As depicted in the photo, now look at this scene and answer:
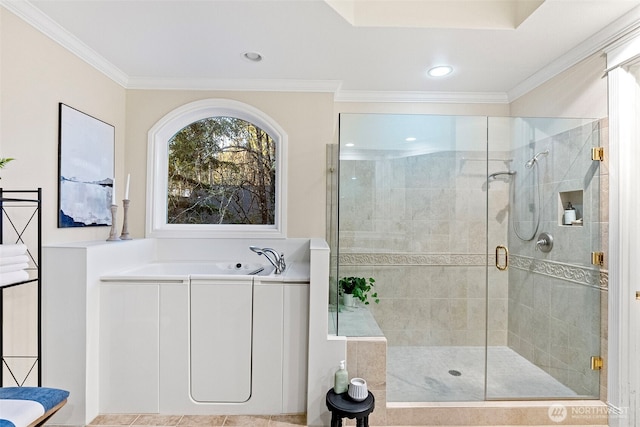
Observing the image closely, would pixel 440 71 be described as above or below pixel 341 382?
above

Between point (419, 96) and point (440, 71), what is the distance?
1.37 ft

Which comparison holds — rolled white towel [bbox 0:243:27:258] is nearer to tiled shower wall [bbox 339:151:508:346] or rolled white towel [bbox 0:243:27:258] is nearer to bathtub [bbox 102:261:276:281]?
bathtub [bbox 102:261:276:281]

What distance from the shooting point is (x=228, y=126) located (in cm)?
284

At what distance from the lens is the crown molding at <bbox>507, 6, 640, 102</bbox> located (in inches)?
68.2

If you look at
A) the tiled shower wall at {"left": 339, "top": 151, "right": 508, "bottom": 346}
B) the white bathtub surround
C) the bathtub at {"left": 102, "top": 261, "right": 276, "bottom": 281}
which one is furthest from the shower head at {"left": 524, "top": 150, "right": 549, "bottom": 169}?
the bathtub at {"left": 102, "top": 261, "right": 276, "bottom": 281}

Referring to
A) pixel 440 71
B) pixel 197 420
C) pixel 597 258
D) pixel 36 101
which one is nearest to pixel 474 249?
pixel 597 258

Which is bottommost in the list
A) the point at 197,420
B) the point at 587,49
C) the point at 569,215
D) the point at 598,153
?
the point at 197,420

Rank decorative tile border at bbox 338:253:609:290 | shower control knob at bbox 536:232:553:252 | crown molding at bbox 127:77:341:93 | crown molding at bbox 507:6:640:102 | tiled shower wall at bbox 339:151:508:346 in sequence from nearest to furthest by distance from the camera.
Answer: crown molding at bbox 507:6:640:102 < decorative tile border at bbox 338:253:609:290 < shower control knob at bbox 536:232:553:252 < tiled shower wall at bbox 339:151:508:346 < crown molding at bbox 127:77:341:93

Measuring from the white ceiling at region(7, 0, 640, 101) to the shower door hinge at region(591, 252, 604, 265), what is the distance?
128 centimetres

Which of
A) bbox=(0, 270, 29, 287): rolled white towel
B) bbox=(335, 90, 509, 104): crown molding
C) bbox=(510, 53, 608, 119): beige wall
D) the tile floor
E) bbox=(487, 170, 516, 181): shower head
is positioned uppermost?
bbox=(335, 90, 509, 104): crown molding

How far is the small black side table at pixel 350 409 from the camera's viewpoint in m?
1.62

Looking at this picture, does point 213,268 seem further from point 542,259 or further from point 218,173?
point 542,259

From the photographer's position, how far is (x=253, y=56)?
7.25 feet

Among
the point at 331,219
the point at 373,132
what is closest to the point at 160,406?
the point at 331,219
